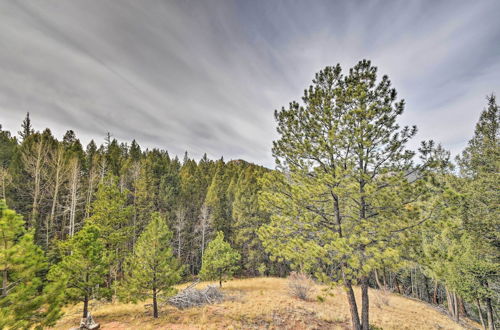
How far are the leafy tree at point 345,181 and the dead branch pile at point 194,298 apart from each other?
7212mm

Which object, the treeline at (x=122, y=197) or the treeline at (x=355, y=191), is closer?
the treeline at (x=355, y=191)

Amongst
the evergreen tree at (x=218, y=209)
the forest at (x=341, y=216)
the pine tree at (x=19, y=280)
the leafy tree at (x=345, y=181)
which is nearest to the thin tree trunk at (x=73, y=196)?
the forest at (x=341, y=216)

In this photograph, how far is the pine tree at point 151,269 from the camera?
909 centimetres

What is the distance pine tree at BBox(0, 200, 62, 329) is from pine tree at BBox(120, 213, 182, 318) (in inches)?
148

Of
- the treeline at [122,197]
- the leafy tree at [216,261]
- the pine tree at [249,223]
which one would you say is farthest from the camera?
the pine tree at [249,223]

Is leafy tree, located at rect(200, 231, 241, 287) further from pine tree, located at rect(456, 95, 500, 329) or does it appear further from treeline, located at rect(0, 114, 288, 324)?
pine tree, located at rect(456, 95, 500, 329)

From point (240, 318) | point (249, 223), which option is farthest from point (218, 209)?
point (240, 318)

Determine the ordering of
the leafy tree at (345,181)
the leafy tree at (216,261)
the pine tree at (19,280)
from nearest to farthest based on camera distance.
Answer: the pine tree at (19,280), the leafy tree at (345,181), the leafy tree at (216,261)

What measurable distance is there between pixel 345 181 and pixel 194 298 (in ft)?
35.9

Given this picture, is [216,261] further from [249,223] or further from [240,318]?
[249,223]

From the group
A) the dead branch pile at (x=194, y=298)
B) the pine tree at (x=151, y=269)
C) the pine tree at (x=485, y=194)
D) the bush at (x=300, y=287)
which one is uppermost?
the pine tree at (x=485, y=194)

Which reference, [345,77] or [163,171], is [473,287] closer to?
[345,77]

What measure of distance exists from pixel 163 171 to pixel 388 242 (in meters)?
28.2

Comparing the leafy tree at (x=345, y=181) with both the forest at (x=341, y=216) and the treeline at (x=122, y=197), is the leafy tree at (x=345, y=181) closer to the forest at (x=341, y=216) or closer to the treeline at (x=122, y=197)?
the forest at (x=341, y=216)
